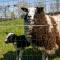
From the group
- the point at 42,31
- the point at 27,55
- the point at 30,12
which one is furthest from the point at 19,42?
the point at 30,12

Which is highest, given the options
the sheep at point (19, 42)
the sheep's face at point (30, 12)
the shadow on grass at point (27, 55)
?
the sheep's face at point (30, 12)

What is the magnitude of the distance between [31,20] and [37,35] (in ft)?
1.51

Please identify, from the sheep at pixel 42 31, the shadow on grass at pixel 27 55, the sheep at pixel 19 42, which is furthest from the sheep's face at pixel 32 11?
the shadow on grass at pixel 27 55

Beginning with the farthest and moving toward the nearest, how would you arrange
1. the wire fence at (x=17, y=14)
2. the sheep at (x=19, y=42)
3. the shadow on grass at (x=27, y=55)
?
1. the shadow on grass at (x=27, y=55)
2. the sheep at (x=19, y=42)
3. the wire fence at (x=17, y=14)

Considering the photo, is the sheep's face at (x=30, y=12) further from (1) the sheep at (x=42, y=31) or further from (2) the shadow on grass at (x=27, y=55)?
(2) the shadow on grass at (x=27, y=55)

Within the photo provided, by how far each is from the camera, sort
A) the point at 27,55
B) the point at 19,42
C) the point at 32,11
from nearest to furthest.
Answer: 1. the point at 32,11
2. the point at 19,42
3. the point at 27,55

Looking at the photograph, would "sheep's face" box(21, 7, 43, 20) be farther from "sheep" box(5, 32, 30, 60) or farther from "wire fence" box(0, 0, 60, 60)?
"sheep" box(5, 32, 30, 60)

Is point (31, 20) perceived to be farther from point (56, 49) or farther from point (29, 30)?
point (56, 49)

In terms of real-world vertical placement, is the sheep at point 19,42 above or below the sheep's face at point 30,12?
below

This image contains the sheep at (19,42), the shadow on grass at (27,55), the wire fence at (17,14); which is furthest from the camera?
the shadow on grass at (27,55)

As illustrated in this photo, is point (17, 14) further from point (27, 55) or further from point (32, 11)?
point (27, 55)

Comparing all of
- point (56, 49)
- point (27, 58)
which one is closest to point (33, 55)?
point (27, 58)

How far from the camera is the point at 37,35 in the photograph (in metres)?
7.09

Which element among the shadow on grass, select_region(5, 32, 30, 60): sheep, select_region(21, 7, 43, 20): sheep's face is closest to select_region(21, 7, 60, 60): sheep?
select_region(21, 7, 43, 20): sheep's face
